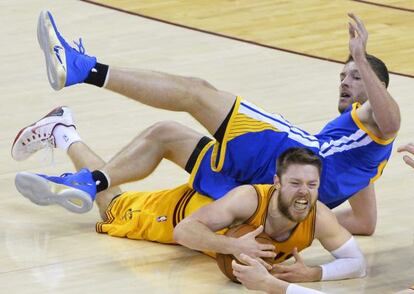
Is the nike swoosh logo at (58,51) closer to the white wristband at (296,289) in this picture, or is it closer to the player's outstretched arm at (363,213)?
the player's outstretched arm at (363,213)

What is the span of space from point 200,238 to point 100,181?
3.54 feet

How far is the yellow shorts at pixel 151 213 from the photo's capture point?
7.53 metres

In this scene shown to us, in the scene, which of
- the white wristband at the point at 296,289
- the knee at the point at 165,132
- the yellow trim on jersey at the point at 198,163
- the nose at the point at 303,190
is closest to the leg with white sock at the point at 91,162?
the knee at the point at 165,132

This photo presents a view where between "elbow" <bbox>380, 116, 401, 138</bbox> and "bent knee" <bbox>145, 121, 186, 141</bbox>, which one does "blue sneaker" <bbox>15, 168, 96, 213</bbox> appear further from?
"elbow" <bbox>380, 116, 401, 138</bbox>

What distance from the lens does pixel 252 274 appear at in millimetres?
6500

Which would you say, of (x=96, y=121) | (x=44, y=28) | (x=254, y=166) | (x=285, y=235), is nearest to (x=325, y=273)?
(x=285, y=235)

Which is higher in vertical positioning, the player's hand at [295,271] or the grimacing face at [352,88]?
the grimacing face at [352,88]

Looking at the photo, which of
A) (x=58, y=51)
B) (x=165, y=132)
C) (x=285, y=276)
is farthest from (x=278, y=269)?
(x=58, y=51)

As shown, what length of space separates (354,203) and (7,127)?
3.02m

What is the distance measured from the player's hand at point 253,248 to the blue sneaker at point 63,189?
1149 mm

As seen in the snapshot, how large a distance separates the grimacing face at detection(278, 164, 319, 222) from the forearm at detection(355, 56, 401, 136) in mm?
611

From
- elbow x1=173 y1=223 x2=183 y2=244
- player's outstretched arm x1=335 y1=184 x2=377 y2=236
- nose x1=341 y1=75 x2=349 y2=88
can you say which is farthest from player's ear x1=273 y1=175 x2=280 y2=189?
nose x1=341 y1=75 x2=349 y2=88

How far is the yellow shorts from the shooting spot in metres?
7.53

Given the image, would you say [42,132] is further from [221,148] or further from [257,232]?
[257,232]
